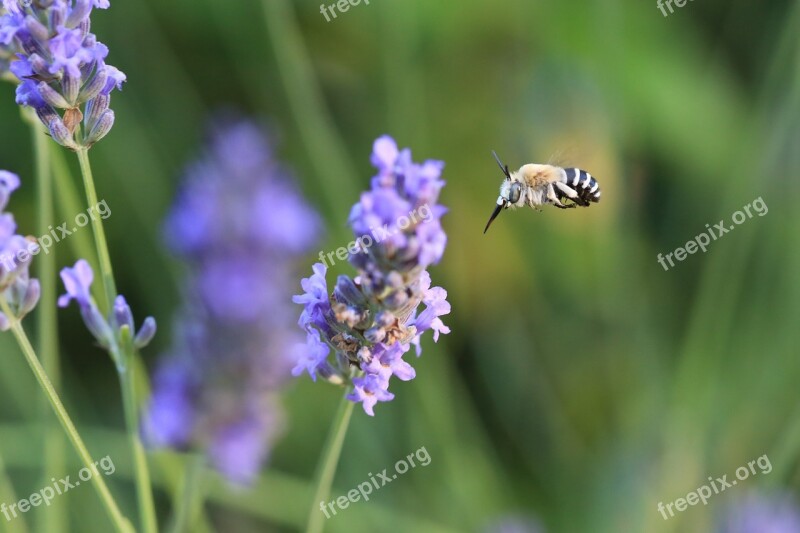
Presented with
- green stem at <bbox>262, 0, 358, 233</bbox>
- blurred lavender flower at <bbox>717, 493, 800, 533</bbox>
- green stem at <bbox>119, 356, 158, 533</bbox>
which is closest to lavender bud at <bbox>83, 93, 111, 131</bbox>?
green stem at <bbox>119, 356, 158, 533</bbox>

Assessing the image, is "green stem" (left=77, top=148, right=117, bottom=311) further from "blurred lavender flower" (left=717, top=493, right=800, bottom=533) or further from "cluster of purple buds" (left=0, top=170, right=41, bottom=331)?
"blurred lavender flower" (left=717, top=493, right=800, bottom=533)

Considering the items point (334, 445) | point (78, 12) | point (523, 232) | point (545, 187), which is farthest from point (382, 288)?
point (523, 232)

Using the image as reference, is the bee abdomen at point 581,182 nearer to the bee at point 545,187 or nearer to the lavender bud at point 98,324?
the bee at point 545,187

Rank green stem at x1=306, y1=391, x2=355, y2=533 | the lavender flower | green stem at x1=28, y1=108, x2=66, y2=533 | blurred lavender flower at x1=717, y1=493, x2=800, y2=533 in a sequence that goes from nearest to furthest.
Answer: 1. the lavender flower
2. green stem at x1=306, y1=391, x2=355, y2=533
3. green stem at x1=28, y1=108, x2=66, y2=533
4. blurred lavender flower at x1=717, y1=493, x2=800, y2=533

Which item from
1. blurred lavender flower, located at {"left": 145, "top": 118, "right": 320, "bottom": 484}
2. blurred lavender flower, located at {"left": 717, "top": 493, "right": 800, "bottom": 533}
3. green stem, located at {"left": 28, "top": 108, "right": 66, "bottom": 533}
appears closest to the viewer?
green stem, located at {"left": 28, "top": 108, "right": 66, "bottom": 533}

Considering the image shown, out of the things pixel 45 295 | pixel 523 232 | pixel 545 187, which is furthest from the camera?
pixel 523 232

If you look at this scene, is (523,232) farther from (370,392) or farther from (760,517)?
(370,392)

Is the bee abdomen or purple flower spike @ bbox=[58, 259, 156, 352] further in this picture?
the bee abdomen
